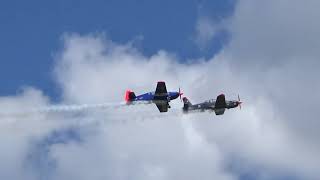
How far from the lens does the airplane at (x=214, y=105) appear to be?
494 feet

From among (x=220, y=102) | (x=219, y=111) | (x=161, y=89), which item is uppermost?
(x=161, y=89)

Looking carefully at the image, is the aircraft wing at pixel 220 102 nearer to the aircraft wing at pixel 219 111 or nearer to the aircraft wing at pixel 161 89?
the aircraft wing at pixel 219 111

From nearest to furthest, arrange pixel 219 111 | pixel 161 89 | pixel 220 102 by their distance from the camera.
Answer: pixel 161 89
pixel 220 102
pixel 219 111

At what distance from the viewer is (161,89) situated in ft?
476

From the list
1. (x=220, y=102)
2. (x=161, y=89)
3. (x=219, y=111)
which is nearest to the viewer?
(x=161, y=89)

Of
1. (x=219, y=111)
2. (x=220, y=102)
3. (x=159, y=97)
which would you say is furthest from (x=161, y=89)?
(x=219, y=111)

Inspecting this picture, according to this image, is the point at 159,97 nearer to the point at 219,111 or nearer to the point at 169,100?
the point at 169,100

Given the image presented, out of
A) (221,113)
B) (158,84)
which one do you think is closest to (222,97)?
(221,113)

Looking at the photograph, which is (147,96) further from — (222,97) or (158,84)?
(222,97)

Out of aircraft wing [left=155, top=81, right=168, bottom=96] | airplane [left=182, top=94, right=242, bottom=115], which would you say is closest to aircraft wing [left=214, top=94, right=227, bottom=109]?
airplane [left=182, top=94, right=242, bottom=115]

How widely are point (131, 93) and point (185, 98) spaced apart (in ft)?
35.5

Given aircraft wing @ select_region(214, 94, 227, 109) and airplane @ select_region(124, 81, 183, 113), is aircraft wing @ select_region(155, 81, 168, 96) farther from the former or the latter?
aircraft wing @ select_region(214, 94, 227, 109)

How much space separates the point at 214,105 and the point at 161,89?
12.0 meters

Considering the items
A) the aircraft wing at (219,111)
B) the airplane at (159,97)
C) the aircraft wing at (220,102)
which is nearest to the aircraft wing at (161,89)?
the airplane at (159,97)
